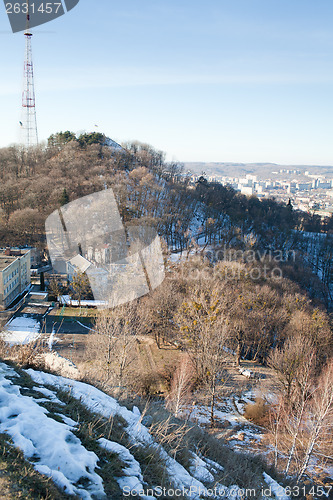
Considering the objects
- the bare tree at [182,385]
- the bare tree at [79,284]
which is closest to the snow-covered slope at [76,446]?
the bare tree at [182,385]

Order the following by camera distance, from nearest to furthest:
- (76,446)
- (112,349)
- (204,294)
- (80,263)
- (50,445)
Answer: (50,445) < (76,446) < (112,349) < (204,294) < (80,263)

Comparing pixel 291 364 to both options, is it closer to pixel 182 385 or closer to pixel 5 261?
pixel 182 385

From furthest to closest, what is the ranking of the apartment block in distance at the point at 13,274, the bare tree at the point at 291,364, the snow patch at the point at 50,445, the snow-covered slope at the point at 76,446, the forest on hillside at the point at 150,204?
the forest on hillside at the point at 150,204 < the apartment block in distance at the point at 13,274 < the bare tree at the point at 291,364 < the snow-covered slope at the point at 76,446 < the snow patch at the point at 50,445

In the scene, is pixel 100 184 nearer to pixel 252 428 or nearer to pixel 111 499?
pixel 252 428

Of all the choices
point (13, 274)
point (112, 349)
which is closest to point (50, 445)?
point (112, 349)

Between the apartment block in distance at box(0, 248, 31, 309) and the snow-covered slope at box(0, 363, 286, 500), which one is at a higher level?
the snow-covered slope at box(0, 363, 286, 500)

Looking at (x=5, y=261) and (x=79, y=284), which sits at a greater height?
(x=5, y=261)

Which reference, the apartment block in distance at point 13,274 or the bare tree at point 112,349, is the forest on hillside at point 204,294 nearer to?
the bare tree at point 112,349

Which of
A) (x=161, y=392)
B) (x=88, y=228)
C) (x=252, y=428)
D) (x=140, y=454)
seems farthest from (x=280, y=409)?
(x=88, y=228)
